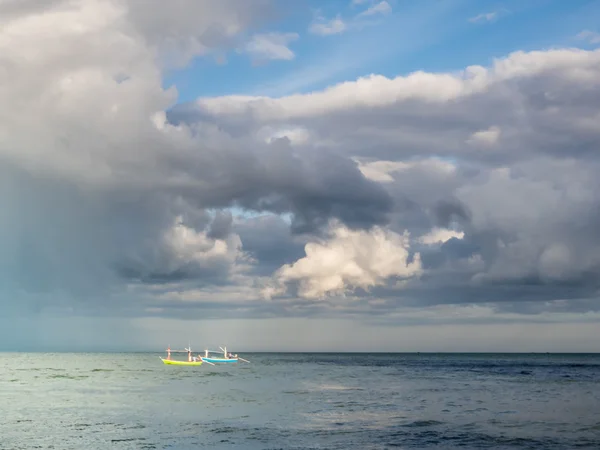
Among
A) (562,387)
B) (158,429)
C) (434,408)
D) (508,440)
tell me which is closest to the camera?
(508,440)

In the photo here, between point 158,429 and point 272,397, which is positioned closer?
point 158,429

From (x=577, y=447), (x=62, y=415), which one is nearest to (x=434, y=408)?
(x=577, y=447)

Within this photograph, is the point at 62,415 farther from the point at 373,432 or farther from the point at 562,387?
the point at 562,387

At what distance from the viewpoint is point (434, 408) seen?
65062mm

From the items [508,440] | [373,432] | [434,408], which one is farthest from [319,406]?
[508,440]

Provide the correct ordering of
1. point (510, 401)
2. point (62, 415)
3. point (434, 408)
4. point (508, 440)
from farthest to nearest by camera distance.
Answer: point (510, 401)
point (434, 408)
point (62, 415)
point (508, 440)

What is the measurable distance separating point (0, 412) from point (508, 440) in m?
45.6

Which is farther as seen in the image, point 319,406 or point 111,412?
point 319,406

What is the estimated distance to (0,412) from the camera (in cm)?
5844

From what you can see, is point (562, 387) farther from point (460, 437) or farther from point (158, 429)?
point (158, 429)

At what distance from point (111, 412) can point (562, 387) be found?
242 ft

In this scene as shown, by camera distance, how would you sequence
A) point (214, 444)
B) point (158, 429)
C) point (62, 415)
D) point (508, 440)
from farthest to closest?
point (62, 415) → point (158, 429) → point (508, 440) → point (214, 444)

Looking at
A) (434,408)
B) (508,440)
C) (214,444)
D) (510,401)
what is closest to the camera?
(214,444)

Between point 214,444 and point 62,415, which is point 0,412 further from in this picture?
point 214,444
